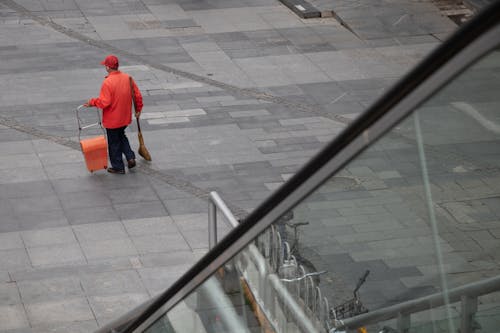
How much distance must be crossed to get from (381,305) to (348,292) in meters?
0.18

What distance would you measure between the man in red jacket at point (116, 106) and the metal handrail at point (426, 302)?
8723mm

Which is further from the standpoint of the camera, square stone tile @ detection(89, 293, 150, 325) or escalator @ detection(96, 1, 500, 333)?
square stone tile @ detection(89, 293, 150, 325)

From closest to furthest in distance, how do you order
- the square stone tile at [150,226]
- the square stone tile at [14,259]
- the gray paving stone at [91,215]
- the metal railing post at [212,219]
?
the metal railing post at [212,219], the square stone tile at [14,259], the square stone tile at [150,226], the gray paving stone at [91,215]

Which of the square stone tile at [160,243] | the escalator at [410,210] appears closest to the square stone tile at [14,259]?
the square stone tile at [160,243]

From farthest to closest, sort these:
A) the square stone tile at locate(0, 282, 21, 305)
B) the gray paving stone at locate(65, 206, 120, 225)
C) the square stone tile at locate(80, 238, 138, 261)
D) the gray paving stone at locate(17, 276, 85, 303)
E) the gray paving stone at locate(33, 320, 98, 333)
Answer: the gray paving stone at locate(65, 206, 120, 225)
the square stone tile at locate(80, 238, 138, 261)
the gray paving stone at locate(17, 276, 85, 303)
the square stone tile at locate(0, 282, 21, 305)
the gray paving stone at locate(33, 320, 98, 333)

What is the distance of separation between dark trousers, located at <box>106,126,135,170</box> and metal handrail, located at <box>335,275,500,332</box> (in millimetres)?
8940

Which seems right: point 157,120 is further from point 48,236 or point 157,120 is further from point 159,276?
point 159,276

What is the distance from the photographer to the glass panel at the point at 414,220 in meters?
2.31

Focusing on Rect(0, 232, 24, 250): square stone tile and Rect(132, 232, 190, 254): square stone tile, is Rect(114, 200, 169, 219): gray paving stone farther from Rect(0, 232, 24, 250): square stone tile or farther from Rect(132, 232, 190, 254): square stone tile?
Rect(0, 232, 24, 250): square stone tile

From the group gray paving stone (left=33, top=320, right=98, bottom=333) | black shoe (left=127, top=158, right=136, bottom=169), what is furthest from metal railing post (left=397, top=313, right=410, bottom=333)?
black shoe (left=127, top=158, right=136, bottom=169)

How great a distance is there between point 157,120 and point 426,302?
11232 millimetres

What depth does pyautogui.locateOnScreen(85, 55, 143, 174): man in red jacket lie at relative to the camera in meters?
11.6

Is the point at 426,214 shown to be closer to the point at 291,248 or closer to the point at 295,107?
the point at 291,248

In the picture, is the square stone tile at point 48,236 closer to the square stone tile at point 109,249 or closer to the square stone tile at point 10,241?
the square stone tile at point 10,241
